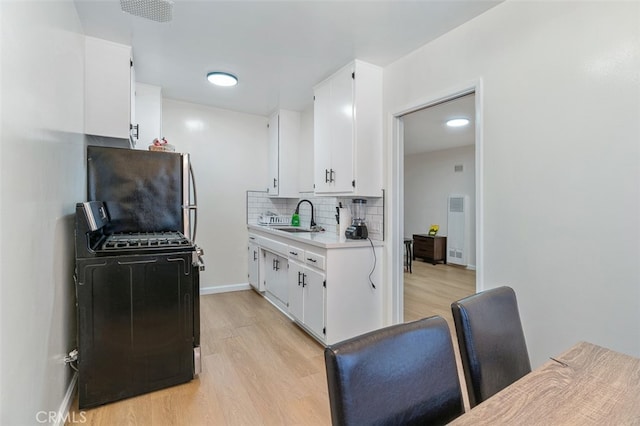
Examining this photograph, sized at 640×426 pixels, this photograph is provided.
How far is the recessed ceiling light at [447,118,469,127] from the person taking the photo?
4177 mm

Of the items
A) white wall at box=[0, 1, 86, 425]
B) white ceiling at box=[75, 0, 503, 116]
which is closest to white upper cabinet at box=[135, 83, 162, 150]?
white ceiling at box=[75, 0, 503, 116]

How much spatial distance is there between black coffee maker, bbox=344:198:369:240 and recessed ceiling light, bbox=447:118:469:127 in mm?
2216

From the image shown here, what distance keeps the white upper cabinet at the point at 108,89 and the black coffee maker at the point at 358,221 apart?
2.05 m

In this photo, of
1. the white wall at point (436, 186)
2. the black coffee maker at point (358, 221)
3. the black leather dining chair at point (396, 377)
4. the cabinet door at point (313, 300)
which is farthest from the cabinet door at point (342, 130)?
the white wall at point (436, 186)

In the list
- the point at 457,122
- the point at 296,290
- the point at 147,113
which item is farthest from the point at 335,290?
the point at 457,122

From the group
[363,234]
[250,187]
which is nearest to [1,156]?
[363,234]

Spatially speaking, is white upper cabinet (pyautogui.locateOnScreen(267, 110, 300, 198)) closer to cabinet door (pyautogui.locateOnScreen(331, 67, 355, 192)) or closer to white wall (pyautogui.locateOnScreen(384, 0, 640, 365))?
cabinet door (pyautogui.locateOnScreen(331, 67, 355, 192))

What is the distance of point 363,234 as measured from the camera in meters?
2.74

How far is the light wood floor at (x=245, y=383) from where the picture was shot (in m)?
1.74

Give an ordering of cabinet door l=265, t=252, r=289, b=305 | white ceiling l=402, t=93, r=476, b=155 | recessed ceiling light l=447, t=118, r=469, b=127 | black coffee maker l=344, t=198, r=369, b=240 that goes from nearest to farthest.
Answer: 1. black coffee maker l=344, t=198, r=369, b=240
2. cabinet door l=265, t=252, r=289, b=305
3. white ceiling l=402, t=93, r=476, b=155
4. recessed ceiling light l=447, t=118, r=469, b=127

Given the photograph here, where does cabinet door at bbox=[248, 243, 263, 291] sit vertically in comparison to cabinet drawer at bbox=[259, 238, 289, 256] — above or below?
below

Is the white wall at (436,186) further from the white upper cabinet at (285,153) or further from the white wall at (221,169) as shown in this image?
the white wall at (221,169)

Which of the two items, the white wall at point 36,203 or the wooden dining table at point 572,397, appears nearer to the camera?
the wooden dining table at point 572,397

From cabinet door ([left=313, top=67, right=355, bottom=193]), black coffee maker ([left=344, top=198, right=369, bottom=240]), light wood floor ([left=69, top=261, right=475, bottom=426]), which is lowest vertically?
light wood floor ([left=69, top=261, right=475, bottom=426])
